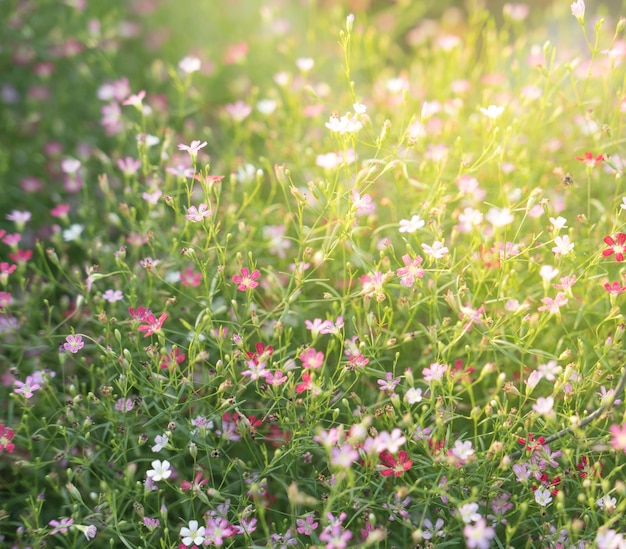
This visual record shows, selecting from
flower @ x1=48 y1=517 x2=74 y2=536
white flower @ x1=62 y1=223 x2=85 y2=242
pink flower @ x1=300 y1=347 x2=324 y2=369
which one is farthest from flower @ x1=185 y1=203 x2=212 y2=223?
flower @ x1=48 y1=517 x2=74 y2=536

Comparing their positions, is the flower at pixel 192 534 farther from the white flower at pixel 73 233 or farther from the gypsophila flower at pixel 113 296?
the white flower at pixel 73 233

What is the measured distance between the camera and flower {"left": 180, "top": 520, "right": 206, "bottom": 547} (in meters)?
1.47

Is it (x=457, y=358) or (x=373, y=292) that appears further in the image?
(x=457, y=358)

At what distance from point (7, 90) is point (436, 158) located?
205 cm

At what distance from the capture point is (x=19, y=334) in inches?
74.6

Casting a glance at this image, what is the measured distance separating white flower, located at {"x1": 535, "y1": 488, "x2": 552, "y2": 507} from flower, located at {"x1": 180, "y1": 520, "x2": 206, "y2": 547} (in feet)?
2.50

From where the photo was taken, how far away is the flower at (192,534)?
57.9 inches

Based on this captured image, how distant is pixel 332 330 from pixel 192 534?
0.57 meters

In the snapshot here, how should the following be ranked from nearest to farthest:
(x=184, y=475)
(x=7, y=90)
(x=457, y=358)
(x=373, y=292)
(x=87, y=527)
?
(x=87, y=527) < (x=373, y=292) < (x=184, y=475) < (x=457, y=358) < (x=7, y=90)

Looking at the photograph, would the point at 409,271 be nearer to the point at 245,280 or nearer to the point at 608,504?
the point at 245,280

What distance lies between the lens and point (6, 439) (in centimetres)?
161

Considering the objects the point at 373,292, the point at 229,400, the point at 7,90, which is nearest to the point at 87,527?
the point at 229,400

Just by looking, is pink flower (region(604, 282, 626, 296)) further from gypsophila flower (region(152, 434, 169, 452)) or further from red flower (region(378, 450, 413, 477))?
gypsophila flower (region(152, 434, 169, 452))

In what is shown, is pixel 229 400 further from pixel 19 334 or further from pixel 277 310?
pixel 19 334
